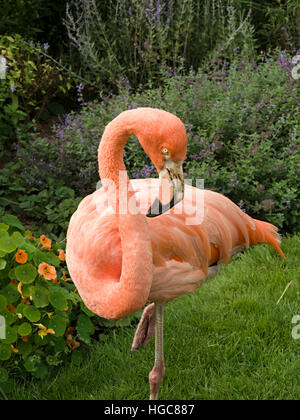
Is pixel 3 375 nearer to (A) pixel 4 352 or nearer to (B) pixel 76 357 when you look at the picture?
(A) pixel 4 352

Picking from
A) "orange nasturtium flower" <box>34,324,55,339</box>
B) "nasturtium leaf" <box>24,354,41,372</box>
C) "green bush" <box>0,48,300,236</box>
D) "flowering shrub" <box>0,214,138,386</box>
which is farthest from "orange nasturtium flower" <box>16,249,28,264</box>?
"green bush" <box>0,48,300,236</box>

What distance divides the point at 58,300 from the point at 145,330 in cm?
61

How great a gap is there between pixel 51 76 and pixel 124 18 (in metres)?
1.23

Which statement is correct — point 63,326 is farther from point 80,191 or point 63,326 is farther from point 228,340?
point 80,191

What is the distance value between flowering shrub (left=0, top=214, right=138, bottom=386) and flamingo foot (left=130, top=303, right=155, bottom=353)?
287 mm

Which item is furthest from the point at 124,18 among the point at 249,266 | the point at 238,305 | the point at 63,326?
the point at 63,326

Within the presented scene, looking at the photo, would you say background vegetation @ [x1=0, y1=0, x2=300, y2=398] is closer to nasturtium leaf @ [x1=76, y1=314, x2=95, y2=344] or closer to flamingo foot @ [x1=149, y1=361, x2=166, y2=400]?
nasturtium leaf @ [x1=76, y1=314, x2=95, y2=344]

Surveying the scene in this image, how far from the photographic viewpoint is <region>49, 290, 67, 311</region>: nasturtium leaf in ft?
8.84

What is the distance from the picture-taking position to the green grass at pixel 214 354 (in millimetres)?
2766

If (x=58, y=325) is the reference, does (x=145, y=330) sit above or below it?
below

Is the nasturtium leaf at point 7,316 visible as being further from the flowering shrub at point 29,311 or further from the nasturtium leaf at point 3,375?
the nasturtium leaf at point 3,375

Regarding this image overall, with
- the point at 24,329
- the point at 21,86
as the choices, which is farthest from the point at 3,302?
the point at 21,86

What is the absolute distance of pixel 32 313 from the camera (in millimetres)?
2613

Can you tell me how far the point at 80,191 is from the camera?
4.32 meters
